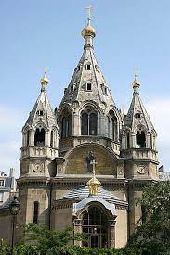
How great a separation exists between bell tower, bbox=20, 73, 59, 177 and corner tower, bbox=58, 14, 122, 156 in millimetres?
1823

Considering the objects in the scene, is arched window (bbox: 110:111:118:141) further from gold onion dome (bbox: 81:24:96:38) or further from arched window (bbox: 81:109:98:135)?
gold onion dome (bbox: 81:24:96:38)

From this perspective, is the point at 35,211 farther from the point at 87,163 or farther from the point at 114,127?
the point at 114,127

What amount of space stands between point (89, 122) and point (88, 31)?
13212 millimetres

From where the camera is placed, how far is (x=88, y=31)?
53219 millimetres

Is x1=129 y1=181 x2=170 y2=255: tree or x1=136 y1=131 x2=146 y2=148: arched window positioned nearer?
x1=129 y1=181 x2=170 y2=255: tree

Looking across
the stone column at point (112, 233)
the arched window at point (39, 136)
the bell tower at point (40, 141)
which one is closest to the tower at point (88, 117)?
the bell tower at point (40, 141)

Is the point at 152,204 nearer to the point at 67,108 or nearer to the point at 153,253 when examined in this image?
the point at 153,253

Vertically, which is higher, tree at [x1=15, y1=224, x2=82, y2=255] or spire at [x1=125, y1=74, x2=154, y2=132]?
spire at [x1=125, y1=74, x2=154, y2=132]

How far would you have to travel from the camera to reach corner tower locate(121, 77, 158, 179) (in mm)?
41781

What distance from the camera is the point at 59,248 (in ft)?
95.9

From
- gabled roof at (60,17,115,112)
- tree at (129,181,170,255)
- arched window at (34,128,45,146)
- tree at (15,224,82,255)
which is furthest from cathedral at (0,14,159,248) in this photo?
tree at (15,224,82,255)

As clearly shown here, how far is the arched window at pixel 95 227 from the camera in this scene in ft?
121

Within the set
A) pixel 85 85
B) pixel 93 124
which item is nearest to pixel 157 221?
pixel 93 124

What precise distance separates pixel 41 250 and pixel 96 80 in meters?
22.7
